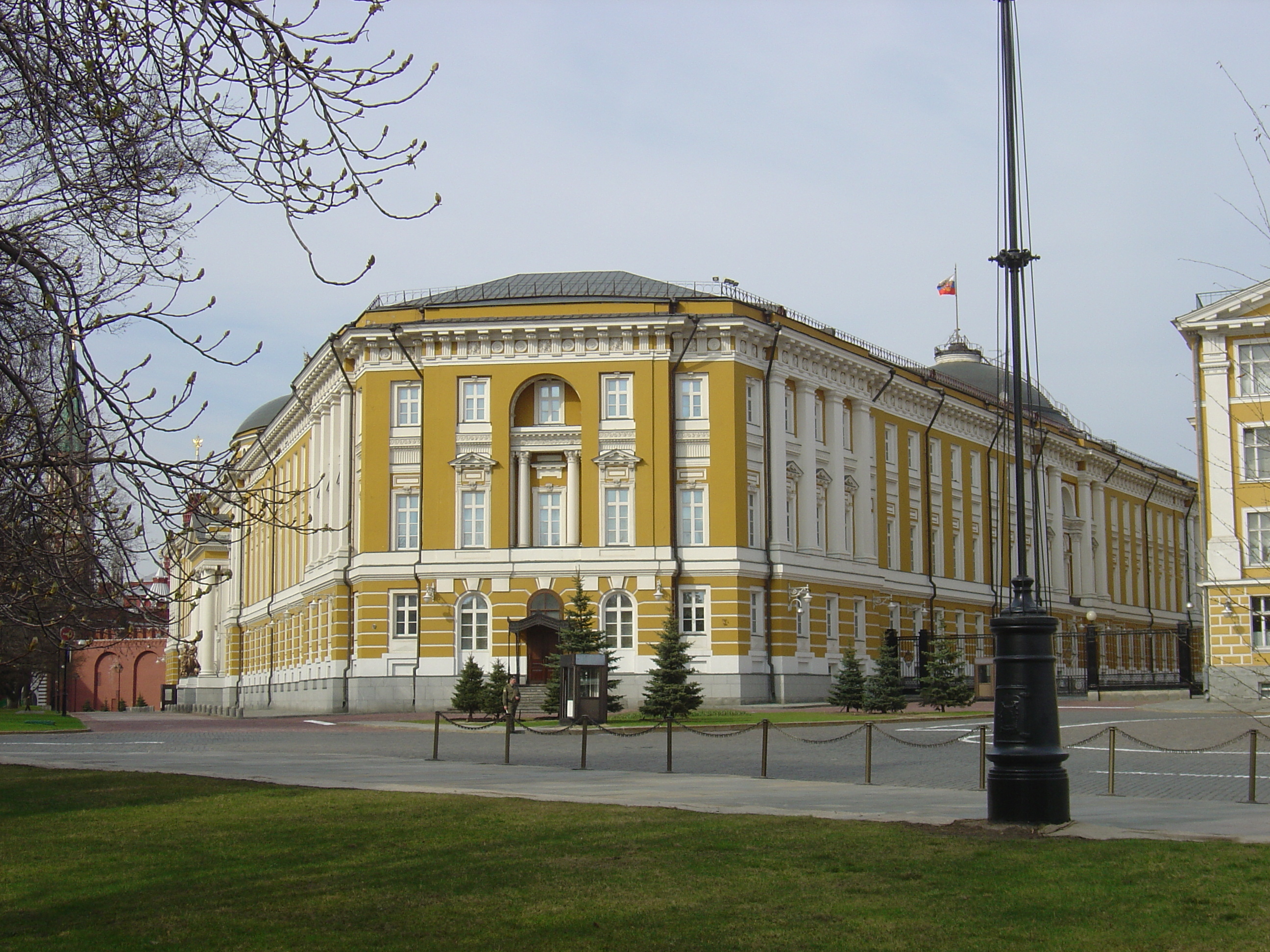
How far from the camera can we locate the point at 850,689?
148ft

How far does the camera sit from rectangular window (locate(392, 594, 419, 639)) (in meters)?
51.7

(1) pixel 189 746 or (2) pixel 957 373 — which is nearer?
(1) pixel 189 746

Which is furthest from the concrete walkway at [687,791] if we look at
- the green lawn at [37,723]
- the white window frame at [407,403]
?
the white window frame at [407,403]

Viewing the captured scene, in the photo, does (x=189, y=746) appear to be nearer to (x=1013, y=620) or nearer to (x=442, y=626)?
(x=442, y=626)

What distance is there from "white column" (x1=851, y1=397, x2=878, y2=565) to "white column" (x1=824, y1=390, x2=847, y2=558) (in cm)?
127

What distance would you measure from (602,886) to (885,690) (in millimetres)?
33249

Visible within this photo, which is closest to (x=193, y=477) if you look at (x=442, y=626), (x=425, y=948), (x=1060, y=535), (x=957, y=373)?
(x=425, y=948)

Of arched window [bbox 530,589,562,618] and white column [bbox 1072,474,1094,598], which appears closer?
arched window [bbox 530,589,562,618]

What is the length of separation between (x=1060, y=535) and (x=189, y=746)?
5482cm

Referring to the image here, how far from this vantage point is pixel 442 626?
168 feet

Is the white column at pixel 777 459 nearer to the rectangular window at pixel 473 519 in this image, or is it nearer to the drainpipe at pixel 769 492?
the drainpipe at pixel 769 492

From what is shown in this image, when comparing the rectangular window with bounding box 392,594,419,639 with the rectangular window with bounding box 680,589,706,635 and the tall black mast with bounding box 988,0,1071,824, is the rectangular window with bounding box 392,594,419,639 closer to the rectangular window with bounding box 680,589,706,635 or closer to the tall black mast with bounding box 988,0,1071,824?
the rectangular window with bounding box 680,589,706,635

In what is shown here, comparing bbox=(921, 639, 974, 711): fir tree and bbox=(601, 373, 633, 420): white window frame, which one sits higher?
bbox=(601, 373, 633, 420): white window frame

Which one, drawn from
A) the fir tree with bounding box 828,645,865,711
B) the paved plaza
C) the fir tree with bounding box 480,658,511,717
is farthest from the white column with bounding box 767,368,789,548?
the paved plaza
